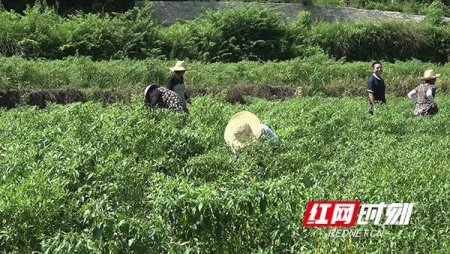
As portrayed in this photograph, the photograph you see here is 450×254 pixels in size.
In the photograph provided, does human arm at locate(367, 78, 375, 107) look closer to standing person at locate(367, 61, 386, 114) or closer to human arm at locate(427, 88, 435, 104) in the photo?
standing person at locate(367, 61, 386, 114)

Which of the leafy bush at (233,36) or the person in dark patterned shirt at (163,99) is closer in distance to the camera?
the person in dark patterned shirt at (163,99)

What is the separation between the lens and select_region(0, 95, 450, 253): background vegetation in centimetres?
356

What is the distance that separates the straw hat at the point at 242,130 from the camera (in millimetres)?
6406

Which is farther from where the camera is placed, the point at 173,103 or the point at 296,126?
the point at 173,103

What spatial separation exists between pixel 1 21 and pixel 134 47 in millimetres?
4073

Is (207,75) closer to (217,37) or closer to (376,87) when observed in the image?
(217,37)

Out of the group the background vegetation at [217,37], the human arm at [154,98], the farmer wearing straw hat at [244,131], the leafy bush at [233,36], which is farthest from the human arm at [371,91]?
the leafy bush at [233,36]

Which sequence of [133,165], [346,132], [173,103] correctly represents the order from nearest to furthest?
[133,165] → [346,132] → [173,103]

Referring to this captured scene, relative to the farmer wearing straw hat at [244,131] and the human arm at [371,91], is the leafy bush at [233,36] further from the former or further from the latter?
the farmer wearing straw hat at [244,131]

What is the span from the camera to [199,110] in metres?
8.48

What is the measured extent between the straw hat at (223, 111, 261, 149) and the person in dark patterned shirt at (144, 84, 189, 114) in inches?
53.6

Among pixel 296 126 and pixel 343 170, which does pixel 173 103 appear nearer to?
pixel 296 126

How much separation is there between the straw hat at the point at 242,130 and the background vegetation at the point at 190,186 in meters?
0.19

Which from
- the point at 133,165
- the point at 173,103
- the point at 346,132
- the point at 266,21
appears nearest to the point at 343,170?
the point at 133,165
